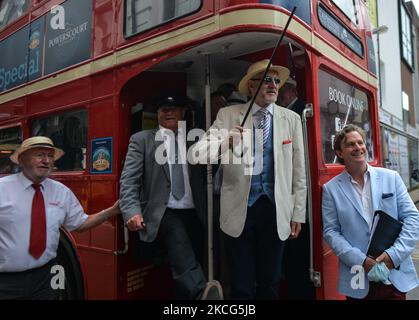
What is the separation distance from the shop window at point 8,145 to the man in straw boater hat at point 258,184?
8.47 feet

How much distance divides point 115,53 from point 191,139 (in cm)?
93

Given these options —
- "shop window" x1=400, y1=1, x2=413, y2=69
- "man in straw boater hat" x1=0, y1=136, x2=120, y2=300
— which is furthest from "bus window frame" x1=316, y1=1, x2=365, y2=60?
"shop window" x1=400, y1=1, x2=413, y2=69

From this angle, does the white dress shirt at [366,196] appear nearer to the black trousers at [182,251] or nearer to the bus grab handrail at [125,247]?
the black trousers at [182,251]

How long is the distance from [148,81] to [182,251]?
1.54 meters

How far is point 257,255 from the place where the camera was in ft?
8.14

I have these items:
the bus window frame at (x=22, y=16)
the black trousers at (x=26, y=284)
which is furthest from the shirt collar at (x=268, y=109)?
the bus window frame at (x=22, y=16)

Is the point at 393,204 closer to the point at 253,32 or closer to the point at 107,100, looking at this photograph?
the point at 253,32

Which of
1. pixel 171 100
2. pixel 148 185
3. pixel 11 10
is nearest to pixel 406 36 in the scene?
pixel 11 10

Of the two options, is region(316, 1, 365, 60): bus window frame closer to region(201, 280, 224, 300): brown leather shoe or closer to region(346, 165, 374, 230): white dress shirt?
region(346, 165, 374, 230): white dress shirt

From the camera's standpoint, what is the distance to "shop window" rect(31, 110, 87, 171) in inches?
127

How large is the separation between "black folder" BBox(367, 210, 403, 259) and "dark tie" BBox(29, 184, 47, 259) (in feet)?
6.58

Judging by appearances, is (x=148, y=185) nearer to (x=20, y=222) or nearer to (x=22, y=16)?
(x=20, y=222)

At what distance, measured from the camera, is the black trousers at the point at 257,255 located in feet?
7.76

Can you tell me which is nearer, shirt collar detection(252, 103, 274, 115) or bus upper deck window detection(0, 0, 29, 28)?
shirt collar detection(252, 103, 274, 115)
